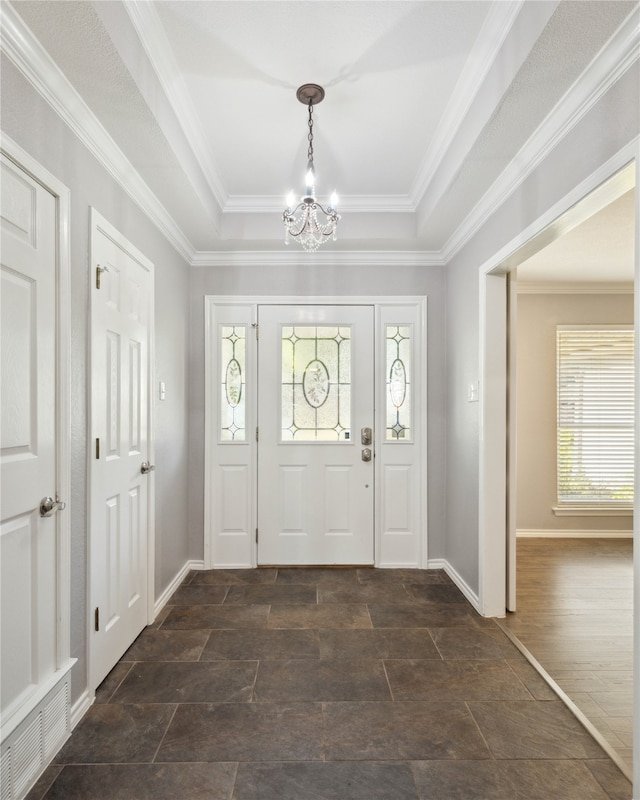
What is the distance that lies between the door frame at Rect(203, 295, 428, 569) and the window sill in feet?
6.54

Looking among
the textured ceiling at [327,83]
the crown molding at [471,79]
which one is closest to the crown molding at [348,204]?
the textured ceiling at [327,83]

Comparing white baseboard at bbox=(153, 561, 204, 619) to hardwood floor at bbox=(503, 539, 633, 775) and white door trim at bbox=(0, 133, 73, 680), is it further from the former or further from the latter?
hardwood floor at bbox=(503, 539, 633, 775)

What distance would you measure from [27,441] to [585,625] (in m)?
3.13

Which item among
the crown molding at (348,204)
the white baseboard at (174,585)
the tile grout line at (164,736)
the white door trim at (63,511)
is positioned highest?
the crown molding at (348,204)

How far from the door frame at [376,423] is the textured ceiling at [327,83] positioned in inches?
31.9

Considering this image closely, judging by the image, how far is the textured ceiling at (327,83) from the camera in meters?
1.63

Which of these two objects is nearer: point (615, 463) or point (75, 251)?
point (75, 251)

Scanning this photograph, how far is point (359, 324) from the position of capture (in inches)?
149

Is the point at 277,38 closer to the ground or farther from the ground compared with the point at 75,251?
farther from the ground

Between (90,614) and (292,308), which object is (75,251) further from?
(292,308)

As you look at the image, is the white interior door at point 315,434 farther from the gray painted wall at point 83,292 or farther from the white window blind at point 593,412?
the white window blind at point 593,412

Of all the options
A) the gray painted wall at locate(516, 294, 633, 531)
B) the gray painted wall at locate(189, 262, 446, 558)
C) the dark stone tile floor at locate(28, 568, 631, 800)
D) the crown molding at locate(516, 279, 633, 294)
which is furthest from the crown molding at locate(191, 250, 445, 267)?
the dark stone tile floor at locate(28, 568, 631, 800)

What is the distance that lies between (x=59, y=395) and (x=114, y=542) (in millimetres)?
893

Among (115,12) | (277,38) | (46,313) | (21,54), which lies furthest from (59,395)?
(277,38)
